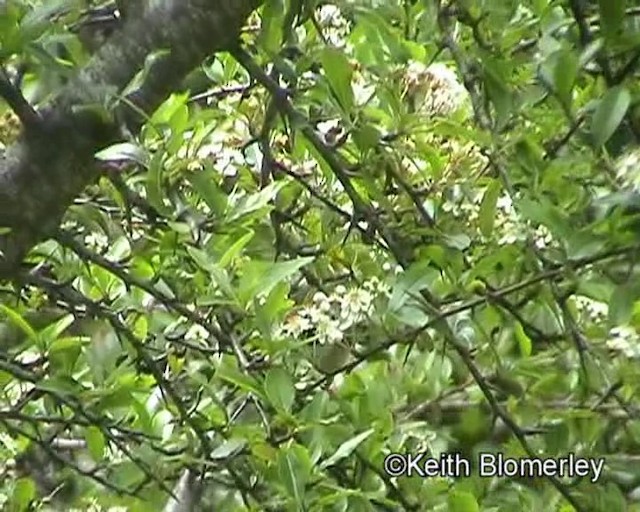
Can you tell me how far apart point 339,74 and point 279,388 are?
0.21 meters

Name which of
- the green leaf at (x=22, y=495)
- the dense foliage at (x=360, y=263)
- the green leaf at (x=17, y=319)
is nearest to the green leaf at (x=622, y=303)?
the dense foliage at (x=360, y=263)

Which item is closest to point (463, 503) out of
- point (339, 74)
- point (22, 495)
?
point (339, 74)

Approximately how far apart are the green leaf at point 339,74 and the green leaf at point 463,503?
10.3 inches

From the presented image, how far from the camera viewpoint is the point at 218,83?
3.49ft

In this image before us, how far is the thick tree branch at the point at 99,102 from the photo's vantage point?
29.9 inches

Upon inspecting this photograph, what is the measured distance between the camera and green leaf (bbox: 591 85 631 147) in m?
0.68

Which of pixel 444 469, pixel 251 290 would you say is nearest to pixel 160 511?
pixel 444 469

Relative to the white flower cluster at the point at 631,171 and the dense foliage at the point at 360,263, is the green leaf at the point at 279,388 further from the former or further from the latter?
the white flower cluster at the point at 631,171

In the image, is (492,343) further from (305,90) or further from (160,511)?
Answer: (160,511)

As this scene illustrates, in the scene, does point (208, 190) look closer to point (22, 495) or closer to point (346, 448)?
point (346, 448)

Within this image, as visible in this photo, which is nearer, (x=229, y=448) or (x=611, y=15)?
(x=611, y=15)

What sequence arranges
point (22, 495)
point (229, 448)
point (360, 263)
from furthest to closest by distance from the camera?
point (22, 495)
point (360, 263)
point (229, 448)

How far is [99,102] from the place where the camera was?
0.76 meters

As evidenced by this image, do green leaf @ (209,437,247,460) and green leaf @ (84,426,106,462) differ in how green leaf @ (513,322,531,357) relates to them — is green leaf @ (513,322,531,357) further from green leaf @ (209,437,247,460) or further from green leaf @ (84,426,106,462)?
green leaf @ (84,426,106,462)
